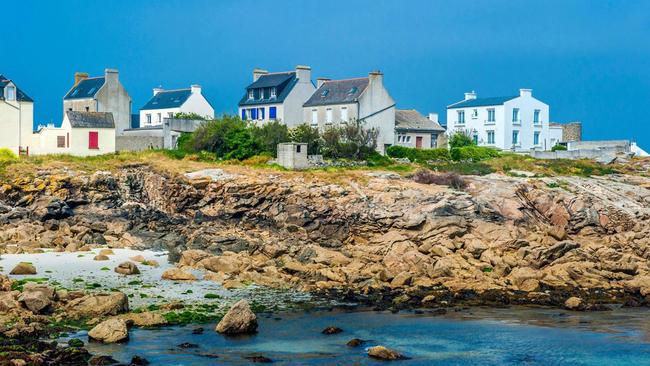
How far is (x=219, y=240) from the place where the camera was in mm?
49719

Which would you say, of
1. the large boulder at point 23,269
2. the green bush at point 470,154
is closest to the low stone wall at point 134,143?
the green bush at point 470,154

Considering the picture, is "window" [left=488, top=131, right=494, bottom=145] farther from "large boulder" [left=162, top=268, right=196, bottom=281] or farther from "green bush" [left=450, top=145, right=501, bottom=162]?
"large boulder" [left=162, top=268, right=196, bottom=281]

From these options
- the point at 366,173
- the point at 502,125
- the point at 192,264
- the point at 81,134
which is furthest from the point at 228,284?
the point at 502,125

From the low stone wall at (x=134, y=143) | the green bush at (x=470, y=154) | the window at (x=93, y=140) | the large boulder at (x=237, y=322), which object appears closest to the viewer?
the large boulder at (x=237, y=322)

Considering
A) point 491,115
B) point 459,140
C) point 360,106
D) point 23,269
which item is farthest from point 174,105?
point 23,269

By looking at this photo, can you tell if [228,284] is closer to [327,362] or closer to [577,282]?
[327,362]

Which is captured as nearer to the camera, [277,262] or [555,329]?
[555,329]

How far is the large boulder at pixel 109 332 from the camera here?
99.5 ft

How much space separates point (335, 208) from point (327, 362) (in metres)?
26.1

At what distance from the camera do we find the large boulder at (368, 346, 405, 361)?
2973 cm

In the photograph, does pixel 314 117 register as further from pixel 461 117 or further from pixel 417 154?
pixel 461 117

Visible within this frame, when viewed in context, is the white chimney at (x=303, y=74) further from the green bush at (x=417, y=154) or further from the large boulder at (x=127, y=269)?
the large boulder at (x=127, y=269)

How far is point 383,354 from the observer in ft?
97.6

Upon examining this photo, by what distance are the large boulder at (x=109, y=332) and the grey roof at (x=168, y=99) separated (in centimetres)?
5634
